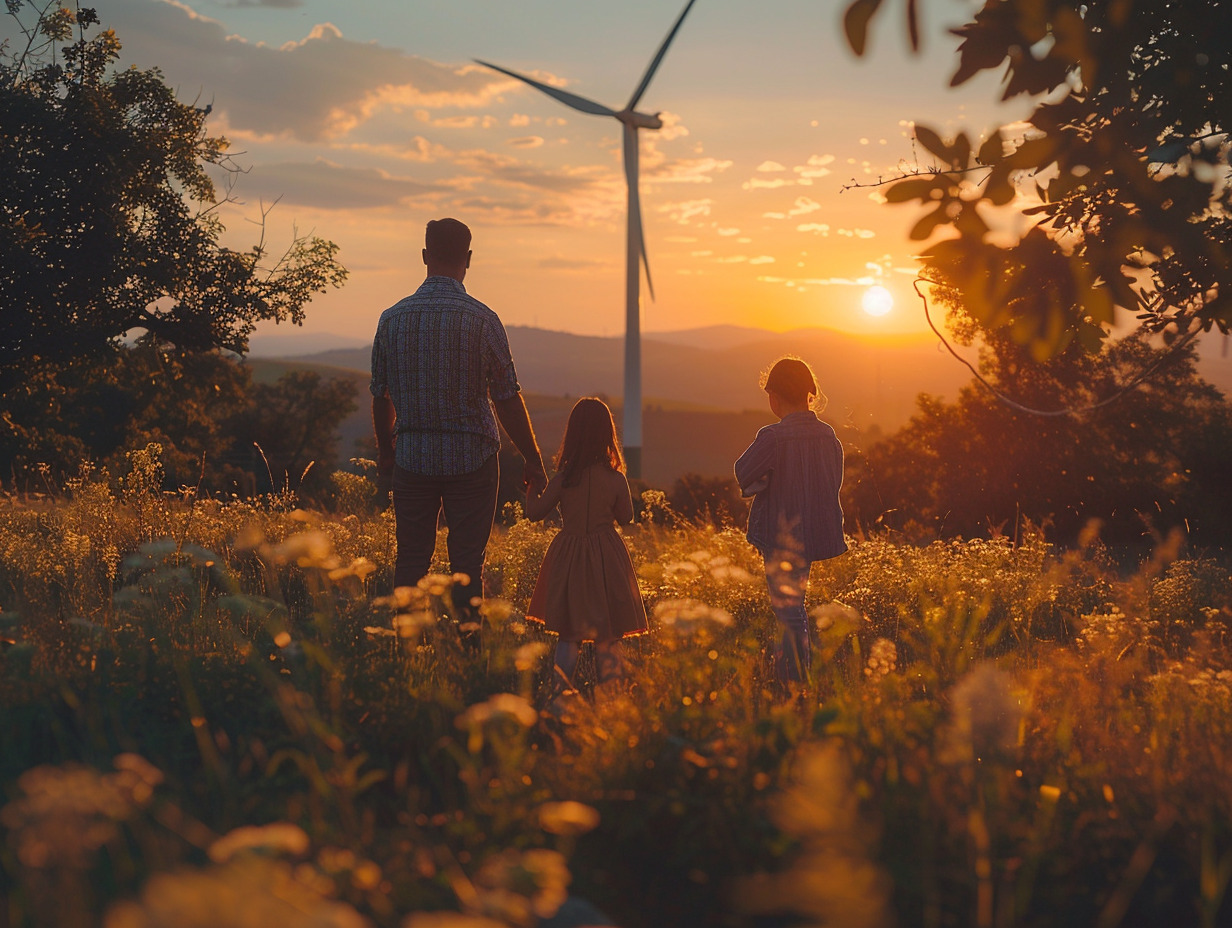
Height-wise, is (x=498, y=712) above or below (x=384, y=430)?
below

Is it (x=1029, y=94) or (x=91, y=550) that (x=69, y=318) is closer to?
(x=91, y=550)

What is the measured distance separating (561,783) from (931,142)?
2383 mm

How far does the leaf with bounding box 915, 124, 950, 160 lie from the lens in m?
3.17

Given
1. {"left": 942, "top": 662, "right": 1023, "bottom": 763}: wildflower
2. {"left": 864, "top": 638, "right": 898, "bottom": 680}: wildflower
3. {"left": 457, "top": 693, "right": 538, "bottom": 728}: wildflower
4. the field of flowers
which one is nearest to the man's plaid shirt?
the field of flowers

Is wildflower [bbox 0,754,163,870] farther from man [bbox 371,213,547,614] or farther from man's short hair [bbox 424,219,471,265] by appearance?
man's short hair [bbox 424,219,471,265]

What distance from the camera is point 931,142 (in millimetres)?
3178

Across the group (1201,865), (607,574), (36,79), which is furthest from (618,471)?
(36,79)

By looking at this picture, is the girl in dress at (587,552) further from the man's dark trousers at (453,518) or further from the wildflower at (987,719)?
the wildflower at (987,719)

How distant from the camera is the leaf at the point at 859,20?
2.63 metres

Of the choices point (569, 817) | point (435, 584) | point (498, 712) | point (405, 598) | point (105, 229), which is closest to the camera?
point (569, 817)

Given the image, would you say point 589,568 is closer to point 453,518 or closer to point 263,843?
point 453,518

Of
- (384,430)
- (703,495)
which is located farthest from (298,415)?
(384,430)

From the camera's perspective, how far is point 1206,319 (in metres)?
4.11

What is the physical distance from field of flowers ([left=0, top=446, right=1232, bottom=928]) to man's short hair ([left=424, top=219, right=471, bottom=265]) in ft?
A: 5.92
